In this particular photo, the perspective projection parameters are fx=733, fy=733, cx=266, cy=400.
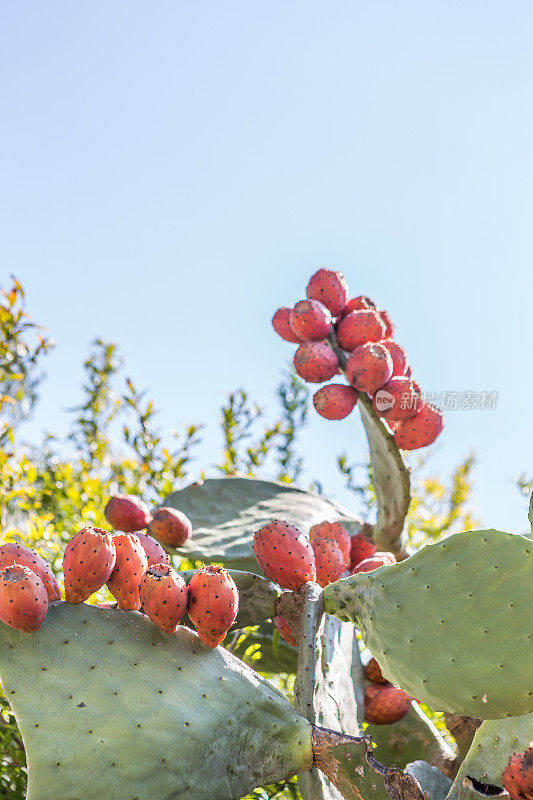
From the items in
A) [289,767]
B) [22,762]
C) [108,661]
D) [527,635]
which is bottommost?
[22,762]

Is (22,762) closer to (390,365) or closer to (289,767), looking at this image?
(289,767)

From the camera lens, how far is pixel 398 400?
1539 mm

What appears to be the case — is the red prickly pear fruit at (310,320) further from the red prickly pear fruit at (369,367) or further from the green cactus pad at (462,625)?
the green cactus pad at (462,625)

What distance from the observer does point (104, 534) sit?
0.96m

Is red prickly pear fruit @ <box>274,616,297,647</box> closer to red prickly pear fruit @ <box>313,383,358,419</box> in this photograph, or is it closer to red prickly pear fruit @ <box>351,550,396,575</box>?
red prickly pear fruit @ <box>351,550,396,575</box>

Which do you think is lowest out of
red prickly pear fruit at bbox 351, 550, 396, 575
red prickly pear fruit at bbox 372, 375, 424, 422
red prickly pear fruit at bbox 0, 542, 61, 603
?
red prickly pear fruit at bbox 351, 550, 396, 575

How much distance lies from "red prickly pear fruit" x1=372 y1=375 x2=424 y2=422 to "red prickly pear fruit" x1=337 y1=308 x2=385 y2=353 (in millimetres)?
108

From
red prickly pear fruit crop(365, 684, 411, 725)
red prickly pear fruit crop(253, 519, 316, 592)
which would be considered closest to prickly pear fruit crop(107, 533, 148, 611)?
red prickly pear fruit crop(253, 519, 316, 592)

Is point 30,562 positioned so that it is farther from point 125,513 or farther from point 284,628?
point 125,513

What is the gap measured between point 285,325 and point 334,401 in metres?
Answer: 0.23

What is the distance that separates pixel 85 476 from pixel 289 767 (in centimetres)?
142

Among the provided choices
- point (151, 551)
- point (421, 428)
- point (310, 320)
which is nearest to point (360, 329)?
point (310, 320)

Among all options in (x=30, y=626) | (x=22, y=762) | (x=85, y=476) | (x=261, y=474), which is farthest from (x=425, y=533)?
(x=30, y=626)

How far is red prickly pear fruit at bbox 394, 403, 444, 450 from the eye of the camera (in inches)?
61.9
